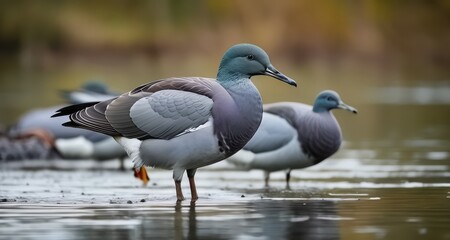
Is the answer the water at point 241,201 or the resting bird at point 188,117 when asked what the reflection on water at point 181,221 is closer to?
the water at point 241,201

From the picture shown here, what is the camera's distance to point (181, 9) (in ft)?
258

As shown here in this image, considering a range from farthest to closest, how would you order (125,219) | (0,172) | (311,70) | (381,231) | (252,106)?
1. (311,70)
2. (0,172)
3. (252,106)
4. (125,219)
5. (381,231)

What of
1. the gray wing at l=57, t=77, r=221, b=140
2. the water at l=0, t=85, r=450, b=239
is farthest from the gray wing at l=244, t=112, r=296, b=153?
the gray wing at l=57, t=77, r=221, b=140

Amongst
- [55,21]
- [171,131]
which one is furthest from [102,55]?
[171,131]

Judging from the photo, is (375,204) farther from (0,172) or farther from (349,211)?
(0,172)

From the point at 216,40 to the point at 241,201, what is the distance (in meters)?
55.6

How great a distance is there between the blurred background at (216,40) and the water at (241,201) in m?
25.5

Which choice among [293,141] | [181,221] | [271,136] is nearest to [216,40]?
[271,136]

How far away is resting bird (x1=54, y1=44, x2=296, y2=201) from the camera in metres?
12.2

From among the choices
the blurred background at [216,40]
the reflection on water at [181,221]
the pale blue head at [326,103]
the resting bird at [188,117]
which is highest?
the blurred background at [216,40]

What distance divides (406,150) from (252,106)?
7.51m

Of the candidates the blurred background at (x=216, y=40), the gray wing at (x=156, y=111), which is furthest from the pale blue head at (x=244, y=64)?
the blurred background at (x=216, y=40)

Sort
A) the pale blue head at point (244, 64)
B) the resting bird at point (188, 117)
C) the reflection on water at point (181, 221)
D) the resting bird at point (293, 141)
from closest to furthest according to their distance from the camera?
the reflection on water at point (181, 221) < the resting bird at point (188, 117) < the pale blue head at point (244, 64) < the resting bird at point (293, 141)

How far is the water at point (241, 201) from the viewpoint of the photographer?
32.6ft
